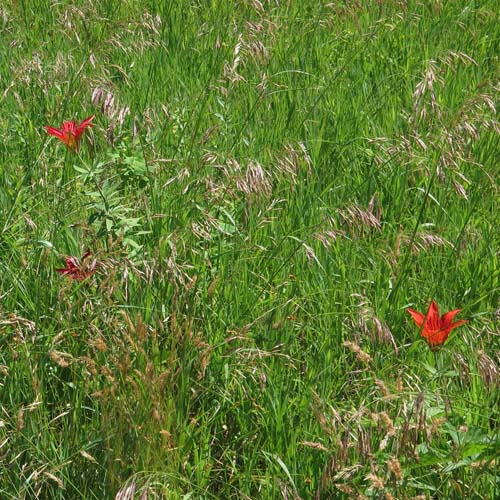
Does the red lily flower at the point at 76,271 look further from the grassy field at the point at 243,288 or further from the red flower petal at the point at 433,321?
the red flower petal at the point at 433,321

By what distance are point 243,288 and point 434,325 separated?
50cm

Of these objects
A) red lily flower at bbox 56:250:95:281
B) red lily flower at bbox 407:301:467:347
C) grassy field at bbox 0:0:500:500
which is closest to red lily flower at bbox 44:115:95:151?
grassy field at bbox 0:0:500:500

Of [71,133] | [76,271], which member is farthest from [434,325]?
[71,133]

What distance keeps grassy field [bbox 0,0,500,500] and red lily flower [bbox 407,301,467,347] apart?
8cm

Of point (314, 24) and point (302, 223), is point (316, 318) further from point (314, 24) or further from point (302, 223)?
point (314, 24)

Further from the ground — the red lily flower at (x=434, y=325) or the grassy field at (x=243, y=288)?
the red lily flower at (x=434, y=325)

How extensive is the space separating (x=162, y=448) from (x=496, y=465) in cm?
56

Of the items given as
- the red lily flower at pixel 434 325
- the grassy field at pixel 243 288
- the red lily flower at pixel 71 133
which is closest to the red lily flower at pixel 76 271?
the grassy field at pixel 243 288

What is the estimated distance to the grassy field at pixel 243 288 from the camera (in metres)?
1.63

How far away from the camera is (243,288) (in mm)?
2066

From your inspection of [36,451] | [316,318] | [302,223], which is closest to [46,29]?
[302,223]

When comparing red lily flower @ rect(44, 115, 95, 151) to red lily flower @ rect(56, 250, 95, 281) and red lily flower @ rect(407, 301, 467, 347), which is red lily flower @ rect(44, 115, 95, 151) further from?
red lily flower @ rect(407, 301, 467, 347)

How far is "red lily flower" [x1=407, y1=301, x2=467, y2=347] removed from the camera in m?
1.67

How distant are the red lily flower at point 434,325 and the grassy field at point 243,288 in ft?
0.25
